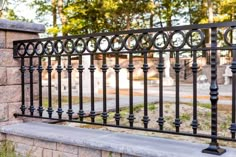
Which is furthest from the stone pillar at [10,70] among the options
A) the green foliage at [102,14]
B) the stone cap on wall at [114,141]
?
the green foliage at [102,14]

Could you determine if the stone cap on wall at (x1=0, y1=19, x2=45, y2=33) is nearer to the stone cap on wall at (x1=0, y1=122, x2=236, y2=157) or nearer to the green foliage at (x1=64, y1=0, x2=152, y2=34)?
the stone cap on wall at (x1=0, y1=122, x2=236, y2=157)

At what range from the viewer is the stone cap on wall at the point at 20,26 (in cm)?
299

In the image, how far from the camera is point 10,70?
3086mm

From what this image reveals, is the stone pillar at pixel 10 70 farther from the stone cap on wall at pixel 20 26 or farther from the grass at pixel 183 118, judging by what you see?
the grass at pixel 183 118

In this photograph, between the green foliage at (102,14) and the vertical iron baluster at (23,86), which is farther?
the green foliage at (102,14)

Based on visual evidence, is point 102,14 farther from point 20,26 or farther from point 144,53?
point 144,53

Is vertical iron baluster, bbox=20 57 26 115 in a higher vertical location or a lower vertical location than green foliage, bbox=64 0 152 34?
lower

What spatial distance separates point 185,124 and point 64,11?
11.0 metres

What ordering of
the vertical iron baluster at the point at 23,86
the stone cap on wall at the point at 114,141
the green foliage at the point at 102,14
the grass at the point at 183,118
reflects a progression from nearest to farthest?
the stone cap on wall at the point at 114,141 < the vertical iron baluster at the point at 23,86 < the grass at the point at 183,118 < the green foliage at the point at 102,14

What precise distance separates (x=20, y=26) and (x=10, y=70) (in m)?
0.46

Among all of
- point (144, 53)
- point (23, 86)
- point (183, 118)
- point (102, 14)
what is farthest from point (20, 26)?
point (102, 14)

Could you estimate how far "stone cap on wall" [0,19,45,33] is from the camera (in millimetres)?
2990

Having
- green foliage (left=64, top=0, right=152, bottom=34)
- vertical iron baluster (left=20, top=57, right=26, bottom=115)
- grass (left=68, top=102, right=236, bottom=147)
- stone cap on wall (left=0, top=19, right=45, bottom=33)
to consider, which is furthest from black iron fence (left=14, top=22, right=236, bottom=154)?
green foliage (left=64, top=0, right=152, bottom=34)

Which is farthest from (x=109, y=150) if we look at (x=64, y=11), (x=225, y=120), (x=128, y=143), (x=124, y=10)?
(x=124, y=10)
